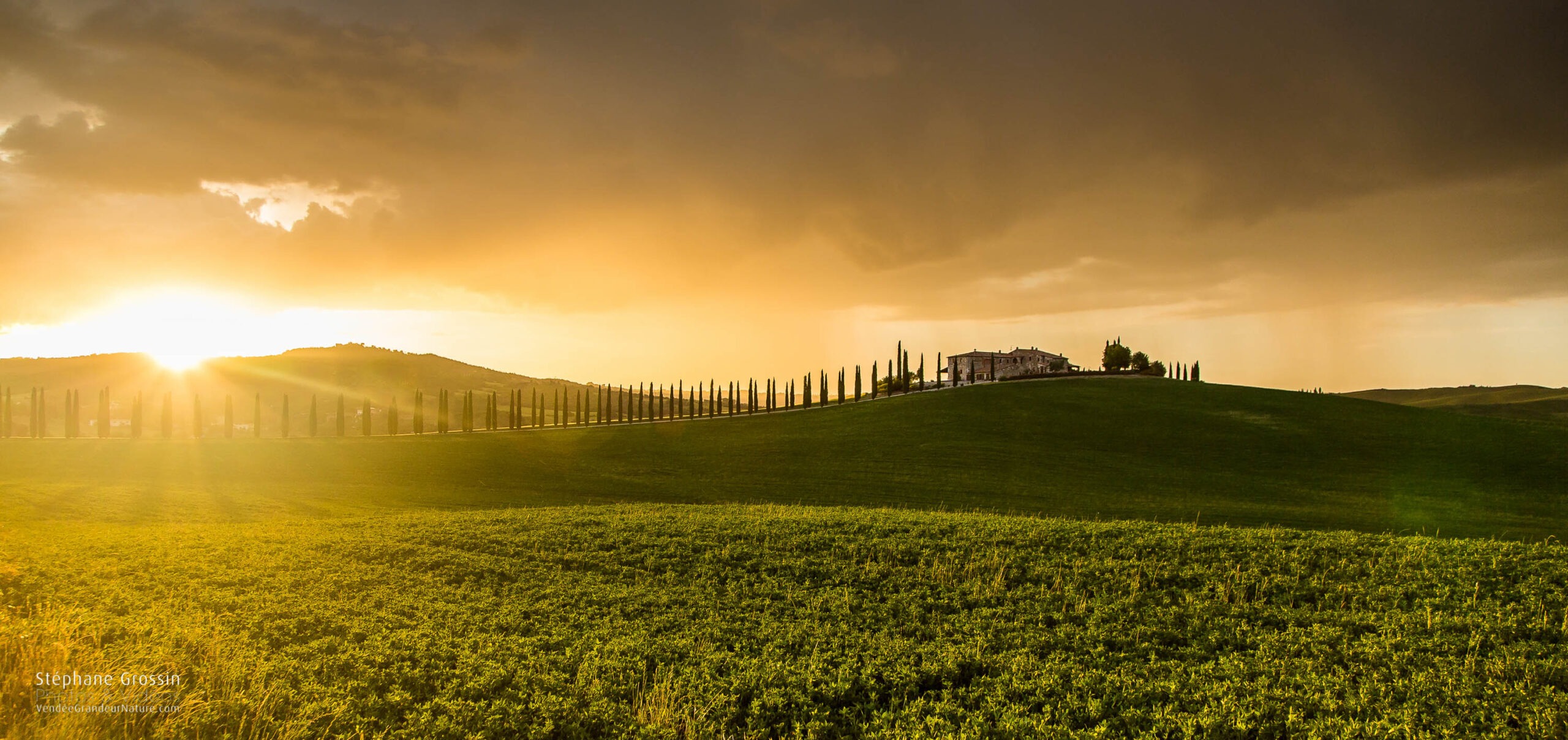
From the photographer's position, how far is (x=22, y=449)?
69750 mm

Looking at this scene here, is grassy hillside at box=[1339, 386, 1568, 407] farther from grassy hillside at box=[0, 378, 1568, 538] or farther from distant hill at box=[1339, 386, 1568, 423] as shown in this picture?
grassy hillside at box=[0, 378, 1568, 538]

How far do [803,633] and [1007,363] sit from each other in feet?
A: 411

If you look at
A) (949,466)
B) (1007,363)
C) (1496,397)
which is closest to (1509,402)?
(1496,397)

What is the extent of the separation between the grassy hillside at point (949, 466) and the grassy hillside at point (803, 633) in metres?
17.5

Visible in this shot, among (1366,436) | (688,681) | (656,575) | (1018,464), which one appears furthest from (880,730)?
(1366,436)

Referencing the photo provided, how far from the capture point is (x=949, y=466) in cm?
5222

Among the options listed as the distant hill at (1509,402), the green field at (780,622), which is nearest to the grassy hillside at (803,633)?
the green field at (780,622)

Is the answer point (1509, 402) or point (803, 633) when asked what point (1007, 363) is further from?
point (1509, 402)

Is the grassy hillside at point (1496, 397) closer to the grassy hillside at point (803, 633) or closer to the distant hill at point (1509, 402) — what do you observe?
the distant hill at point (1509, 402)

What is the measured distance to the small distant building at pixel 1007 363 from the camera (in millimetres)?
127500

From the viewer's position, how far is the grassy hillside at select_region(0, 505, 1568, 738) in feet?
34.2

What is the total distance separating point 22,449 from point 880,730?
317ft

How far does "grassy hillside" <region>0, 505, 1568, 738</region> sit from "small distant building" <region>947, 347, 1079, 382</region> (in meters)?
107

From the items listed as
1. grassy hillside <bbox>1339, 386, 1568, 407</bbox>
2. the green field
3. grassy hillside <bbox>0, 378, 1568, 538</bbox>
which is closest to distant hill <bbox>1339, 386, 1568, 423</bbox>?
grassy hillside <bbox>1339, 386, 1568, 407</bbox>
